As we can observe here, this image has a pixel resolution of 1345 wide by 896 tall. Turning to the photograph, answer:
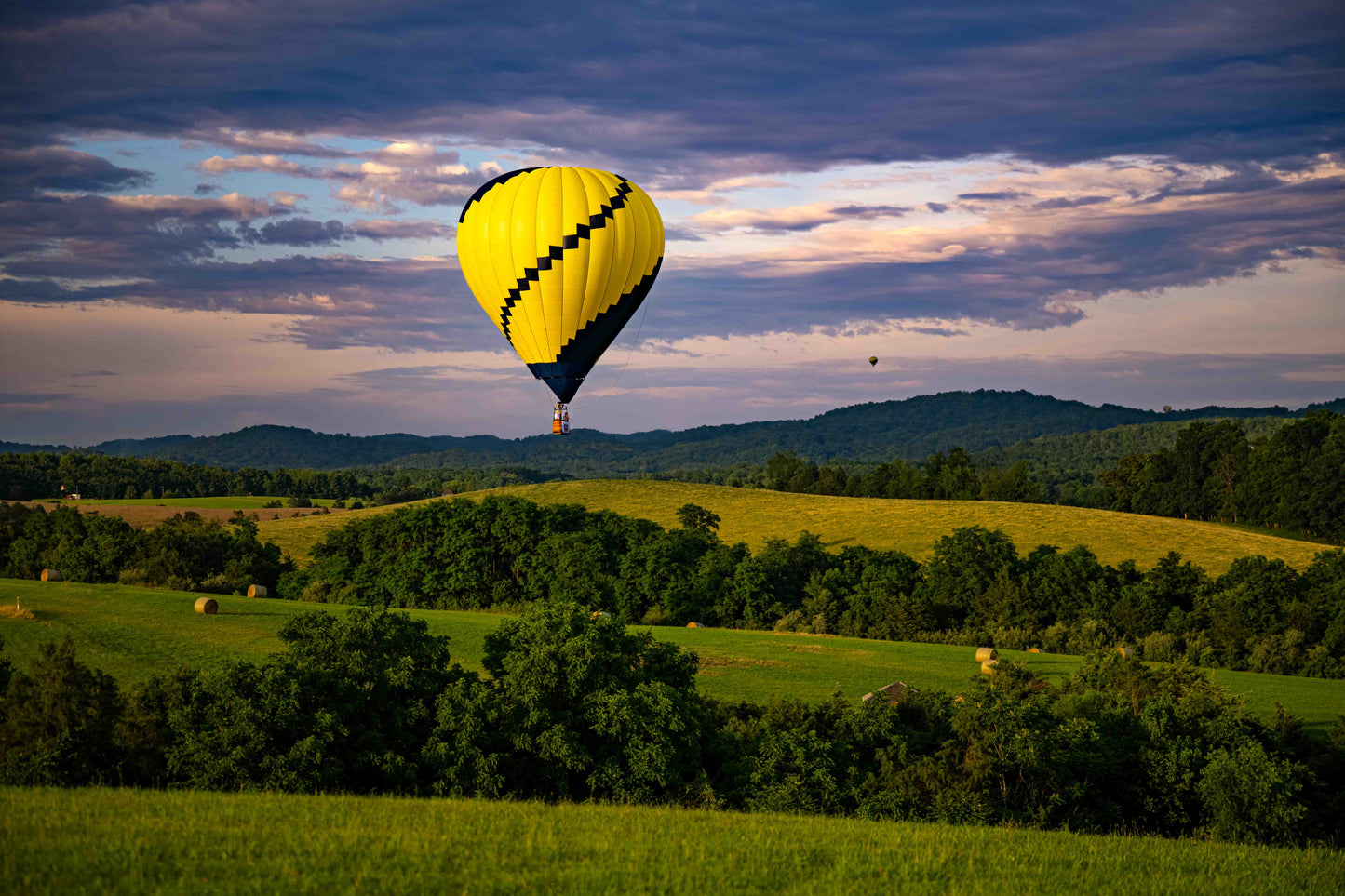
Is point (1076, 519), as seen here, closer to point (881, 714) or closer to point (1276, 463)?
point (1276, 463)

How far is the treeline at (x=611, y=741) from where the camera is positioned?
1867 cm

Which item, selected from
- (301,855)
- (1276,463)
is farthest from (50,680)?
(1276,463)

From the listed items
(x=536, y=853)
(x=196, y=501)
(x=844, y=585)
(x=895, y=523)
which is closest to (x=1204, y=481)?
(x=895, y=523)

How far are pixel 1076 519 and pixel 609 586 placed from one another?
4543cm

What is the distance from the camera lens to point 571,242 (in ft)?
112

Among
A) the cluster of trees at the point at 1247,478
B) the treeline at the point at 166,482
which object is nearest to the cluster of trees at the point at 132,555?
the treeline at the point at 166,482

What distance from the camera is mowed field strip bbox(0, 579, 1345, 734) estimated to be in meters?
37.9

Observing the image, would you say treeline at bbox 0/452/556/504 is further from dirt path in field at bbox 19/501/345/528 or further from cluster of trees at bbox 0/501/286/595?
cluster of trees at bbox 0/501/286/595

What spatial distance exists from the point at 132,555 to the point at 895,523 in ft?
196

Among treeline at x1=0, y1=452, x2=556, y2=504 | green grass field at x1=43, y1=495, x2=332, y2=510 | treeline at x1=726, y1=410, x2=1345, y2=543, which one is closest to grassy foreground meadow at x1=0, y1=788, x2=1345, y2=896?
treeline at x1=726, y1=410, x2=1345, y2=543

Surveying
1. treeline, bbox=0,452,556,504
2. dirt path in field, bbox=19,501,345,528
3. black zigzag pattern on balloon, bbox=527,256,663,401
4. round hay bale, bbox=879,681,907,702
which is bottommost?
round hay bale, bbox=879,681,907,702

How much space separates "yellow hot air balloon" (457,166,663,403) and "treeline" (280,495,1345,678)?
27.3 m

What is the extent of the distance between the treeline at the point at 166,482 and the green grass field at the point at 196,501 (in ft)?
17.8

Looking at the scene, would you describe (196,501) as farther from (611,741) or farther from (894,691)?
(611,741)
